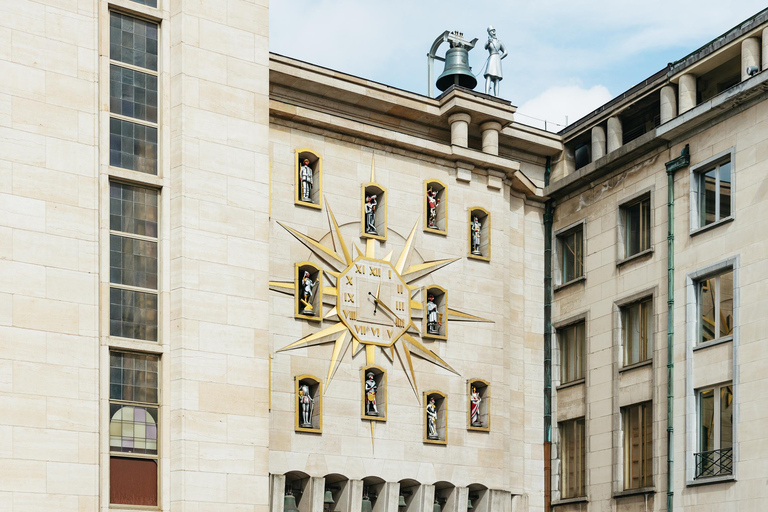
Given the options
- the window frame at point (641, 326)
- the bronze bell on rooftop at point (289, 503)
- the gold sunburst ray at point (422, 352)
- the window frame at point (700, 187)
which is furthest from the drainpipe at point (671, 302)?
the bronze bell on rooftop at point (289, 503)

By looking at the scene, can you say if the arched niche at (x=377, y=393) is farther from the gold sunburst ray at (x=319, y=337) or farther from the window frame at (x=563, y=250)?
the window frame at (x=563, y=250)

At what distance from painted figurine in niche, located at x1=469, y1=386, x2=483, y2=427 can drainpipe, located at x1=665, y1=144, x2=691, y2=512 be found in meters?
6.34

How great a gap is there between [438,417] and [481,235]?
22.4 feet

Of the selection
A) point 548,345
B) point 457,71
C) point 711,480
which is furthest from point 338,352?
point 457,71

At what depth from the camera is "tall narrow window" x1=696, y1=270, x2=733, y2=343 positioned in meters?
37.6

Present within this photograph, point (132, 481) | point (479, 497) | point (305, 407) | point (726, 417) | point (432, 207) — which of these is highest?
point (432, 207)

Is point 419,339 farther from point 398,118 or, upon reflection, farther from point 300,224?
point 398,118

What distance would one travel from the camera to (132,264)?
106 feet

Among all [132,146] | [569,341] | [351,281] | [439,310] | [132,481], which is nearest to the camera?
[132,481]

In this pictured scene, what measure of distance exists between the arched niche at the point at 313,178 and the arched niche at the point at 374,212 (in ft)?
5.54

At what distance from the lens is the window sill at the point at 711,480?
118ft

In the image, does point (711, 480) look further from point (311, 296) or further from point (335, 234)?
point (335, 234)
